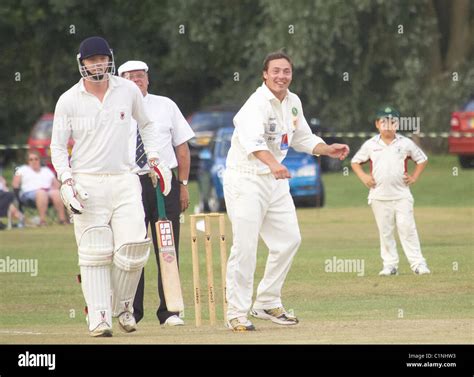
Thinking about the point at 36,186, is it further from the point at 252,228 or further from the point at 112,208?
the point at 112,208

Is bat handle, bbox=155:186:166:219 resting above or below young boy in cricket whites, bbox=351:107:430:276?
above

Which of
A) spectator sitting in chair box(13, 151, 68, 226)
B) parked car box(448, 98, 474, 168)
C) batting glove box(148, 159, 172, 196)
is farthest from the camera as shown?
parked car box(448, 98, 474, 168)

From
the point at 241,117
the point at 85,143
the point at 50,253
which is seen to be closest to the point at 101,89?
the point at 85,143

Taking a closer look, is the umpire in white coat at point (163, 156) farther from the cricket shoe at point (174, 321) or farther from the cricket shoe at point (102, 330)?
the cricket shoe at point (102, 330)

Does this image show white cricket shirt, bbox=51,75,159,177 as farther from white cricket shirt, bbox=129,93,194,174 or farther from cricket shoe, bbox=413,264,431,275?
cricket shoe, bbox=413,264,431,275

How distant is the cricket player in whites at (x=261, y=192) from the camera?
12.5 meters

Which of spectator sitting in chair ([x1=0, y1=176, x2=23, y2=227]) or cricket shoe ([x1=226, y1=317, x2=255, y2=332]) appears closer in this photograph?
cricket shoe ([x1=226, y1=317, x2=255, y2=332])

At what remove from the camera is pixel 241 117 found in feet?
41.2

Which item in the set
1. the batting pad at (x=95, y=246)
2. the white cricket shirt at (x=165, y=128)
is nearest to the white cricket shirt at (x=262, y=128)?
the white cricket shirt at (x=165, y=128)

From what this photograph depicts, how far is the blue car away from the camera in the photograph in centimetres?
2947

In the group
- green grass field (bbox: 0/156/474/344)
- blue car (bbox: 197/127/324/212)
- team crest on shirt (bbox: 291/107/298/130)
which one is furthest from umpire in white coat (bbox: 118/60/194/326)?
blue car (bbox: 197/127/324/212)

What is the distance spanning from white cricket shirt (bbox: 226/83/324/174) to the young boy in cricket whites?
17.5 feet

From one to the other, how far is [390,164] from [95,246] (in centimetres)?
690

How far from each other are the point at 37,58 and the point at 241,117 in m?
35.4
